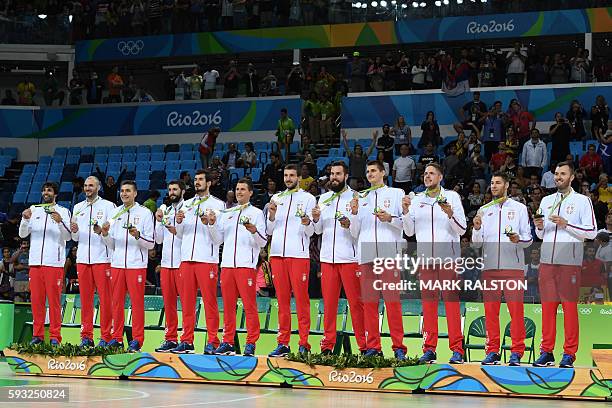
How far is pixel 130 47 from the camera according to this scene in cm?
3475

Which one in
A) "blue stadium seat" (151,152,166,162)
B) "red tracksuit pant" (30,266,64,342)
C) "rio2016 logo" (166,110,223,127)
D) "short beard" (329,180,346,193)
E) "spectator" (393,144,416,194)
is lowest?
"red tracksuit pant" (30,266,64,342)

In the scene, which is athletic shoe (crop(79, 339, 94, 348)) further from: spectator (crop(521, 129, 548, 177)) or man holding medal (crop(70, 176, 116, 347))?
spectator (crop(521, 129, 548, 177))

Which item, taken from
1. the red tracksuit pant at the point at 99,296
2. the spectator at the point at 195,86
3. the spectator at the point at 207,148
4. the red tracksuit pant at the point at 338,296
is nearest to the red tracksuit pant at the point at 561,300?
the red tracksuit pant at the point at 338,296

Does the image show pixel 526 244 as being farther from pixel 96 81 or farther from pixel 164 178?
pixel 96 81

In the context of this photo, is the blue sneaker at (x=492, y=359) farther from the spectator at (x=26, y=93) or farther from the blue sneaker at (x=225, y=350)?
the spectator at (x=26, y=93)

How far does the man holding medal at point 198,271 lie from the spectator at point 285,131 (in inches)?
458

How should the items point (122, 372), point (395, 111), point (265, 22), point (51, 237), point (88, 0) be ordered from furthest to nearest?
point (88, 0), point (265, 22), point (395, 111), point (51, 237), point (122, 372)

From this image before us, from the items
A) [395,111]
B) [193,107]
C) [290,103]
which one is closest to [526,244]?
[395,111]

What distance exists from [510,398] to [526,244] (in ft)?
6.50

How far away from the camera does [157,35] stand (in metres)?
34.4

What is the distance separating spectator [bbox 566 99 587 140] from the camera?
25219mm

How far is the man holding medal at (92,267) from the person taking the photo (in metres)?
17.0

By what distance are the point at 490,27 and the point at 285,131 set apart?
6674mm

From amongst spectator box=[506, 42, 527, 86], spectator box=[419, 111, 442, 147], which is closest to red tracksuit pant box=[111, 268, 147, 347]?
spectator box=[419, 111, 442, 147]
